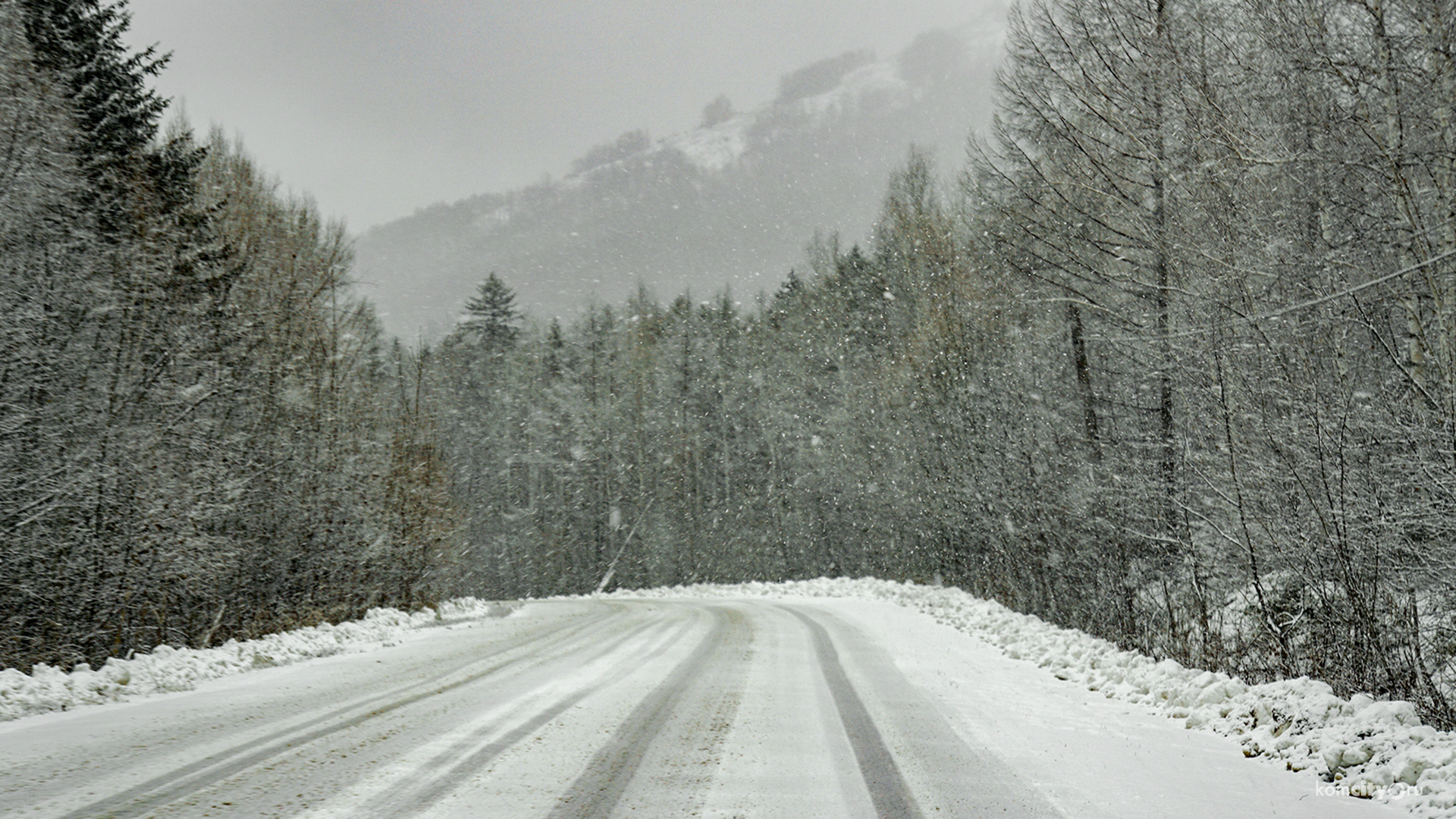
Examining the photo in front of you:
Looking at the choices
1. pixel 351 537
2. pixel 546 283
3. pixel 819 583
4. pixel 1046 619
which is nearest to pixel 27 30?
pixel 351 537

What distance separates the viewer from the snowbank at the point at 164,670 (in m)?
6.34

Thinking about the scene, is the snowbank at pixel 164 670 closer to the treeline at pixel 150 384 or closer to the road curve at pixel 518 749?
the road curve at pixel 518 749

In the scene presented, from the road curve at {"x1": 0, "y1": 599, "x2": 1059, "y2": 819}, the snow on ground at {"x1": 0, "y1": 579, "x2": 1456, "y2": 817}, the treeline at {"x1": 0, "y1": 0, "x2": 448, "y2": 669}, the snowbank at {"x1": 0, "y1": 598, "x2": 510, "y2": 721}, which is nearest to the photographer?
the road curve at {"x1": 0, "y1": 599, "x2": 1059, "y2": 819}

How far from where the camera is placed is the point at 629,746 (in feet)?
17.1

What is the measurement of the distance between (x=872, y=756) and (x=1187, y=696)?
3.11 m

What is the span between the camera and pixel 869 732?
5793 millimetres

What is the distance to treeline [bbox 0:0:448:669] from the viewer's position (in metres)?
8.63

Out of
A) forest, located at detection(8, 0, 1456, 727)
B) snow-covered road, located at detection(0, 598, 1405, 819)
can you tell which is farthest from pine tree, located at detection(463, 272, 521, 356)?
snow-covered road, located at detection(0, 598, 1405, 819)

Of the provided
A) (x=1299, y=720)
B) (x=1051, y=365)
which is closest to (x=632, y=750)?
(x=1299, y=720)

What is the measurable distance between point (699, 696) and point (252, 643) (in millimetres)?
6524

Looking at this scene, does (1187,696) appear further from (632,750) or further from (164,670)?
(164,670)

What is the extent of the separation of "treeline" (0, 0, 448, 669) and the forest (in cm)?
5

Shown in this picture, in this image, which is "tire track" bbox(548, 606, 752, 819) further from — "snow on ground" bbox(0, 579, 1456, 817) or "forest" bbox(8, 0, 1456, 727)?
"forest" bbox(8, 0, 1456, 727)

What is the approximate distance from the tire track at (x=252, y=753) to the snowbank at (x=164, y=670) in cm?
223
